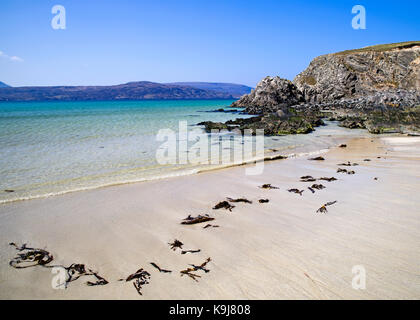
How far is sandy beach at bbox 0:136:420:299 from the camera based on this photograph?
118 inches

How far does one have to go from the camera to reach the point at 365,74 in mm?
50188

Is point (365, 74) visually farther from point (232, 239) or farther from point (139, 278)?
point (139, 278)

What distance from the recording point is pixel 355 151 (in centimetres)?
1160

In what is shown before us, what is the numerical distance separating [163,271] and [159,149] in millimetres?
9923

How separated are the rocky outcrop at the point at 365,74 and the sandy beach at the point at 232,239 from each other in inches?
1967

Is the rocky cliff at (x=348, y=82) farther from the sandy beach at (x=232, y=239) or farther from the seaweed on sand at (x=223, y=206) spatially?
the seaweed on sand at (x=223, y=206)

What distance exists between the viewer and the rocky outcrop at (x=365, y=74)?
47.1 m

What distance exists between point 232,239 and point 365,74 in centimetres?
5774

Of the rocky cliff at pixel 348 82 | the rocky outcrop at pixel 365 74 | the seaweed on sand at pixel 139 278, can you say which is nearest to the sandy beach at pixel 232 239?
the seaweed on sand at pixel 139 278

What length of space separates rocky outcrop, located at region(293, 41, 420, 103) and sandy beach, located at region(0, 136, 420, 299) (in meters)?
50.0

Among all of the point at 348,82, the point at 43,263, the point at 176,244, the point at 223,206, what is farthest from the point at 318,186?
the point at 348,82
